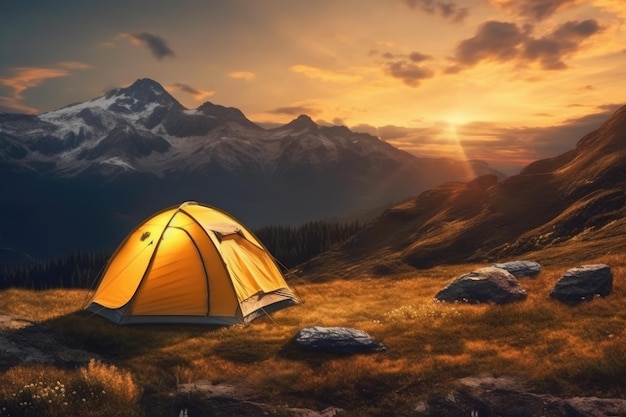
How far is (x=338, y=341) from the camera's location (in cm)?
1866

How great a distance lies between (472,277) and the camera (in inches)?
995

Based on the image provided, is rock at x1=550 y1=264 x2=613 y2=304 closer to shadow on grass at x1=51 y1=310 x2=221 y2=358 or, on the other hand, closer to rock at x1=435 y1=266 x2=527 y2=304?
rock at x1=435 y1=266 x2=527 y2=304

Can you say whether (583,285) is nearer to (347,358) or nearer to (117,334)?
(347,358)

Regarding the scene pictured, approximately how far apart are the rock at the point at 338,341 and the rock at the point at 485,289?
7495mm

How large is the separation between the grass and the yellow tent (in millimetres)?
904

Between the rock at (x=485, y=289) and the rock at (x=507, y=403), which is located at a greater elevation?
the rock at (x=485, y=289)

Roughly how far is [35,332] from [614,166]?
212ft

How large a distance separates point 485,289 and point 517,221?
44026mm

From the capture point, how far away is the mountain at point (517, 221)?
163 ft

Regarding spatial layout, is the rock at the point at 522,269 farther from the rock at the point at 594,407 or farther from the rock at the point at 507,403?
the rock at the point at 594,407

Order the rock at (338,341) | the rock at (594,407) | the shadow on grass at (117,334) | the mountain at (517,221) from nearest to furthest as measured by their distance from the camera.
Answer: the rock at (594,407) < the rock at (338,341) < the shadow on grass at (117,334) < the mountain at (517,221)

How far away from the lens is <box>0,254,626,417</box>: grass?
46.1 ft

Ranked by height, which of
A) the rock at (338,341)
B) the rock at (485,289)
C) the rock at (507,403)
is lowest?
the rock at (507,403)

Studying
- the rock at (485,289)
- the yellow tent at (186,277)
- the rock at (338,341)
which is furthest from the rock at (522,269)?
the rock at (338,341)
